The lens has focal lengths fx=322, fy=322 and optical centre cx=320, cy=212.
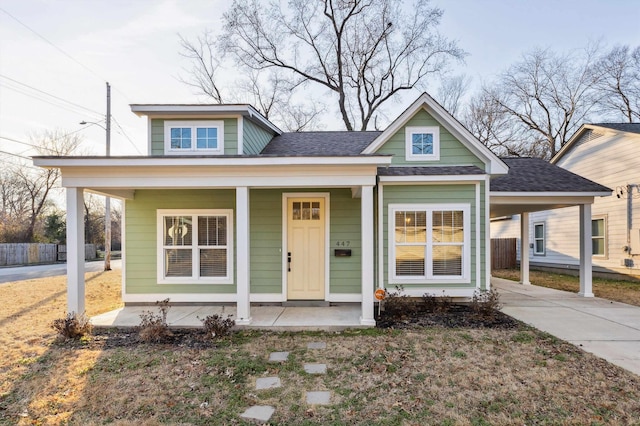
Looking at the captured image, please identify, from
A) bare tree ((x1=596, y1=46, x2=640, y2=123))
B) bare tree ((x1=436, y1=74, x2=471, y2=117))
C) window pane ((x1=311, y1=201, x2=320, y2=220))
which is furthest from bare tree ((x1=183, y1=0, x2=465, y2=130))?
window pane ((x1=311, y1=201, x2=320, y2=220))

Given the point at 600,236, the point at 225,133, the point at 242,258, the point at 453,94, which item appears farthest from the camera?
the point at 453,94

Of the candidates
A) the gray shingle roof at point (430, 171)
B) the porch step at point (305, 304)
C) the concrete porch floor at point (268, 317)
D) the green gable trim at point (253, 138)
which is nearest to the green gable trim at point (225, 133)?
the green gable trim at point (253, 138)

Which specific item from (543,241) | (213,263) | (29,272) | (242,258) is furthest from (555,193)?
(29,272)

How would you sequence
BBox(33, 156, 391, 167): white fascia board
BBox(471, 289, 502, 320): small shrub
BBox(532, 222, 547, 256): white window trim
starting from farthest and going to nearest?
BBox(532, 222, 547, 256): white window trim
BBox(471, 289, 502, 320): small shrub
BBox(33, 156, 391, 167): white fascia board

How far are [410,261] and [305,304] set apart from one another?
99.6 inches

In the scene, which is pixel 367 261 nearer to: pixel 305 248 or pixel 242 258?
pixel 305 248

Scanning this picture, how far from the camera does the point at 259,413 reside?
3.26 m

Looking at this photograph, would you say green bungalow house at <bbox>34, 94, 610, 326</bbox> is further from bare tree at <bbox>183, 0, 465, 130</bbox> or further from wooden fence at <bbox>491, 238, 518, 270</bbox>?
bare tree at <bbox>183, 0, 465, 130</bbox>

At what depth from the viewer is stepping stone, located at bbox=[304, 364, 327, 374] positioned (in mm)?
4098

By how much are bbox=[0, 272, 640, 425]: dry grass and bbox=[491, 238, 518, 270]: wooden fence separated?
11.9 metres

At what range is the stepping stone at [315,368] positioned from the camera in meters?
4.10

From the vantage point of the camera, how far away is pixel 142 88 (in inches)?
477

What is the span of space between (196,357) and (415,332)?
3.44m

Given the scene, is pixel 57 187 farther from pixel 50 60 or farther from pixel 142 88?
pixel 142 88
